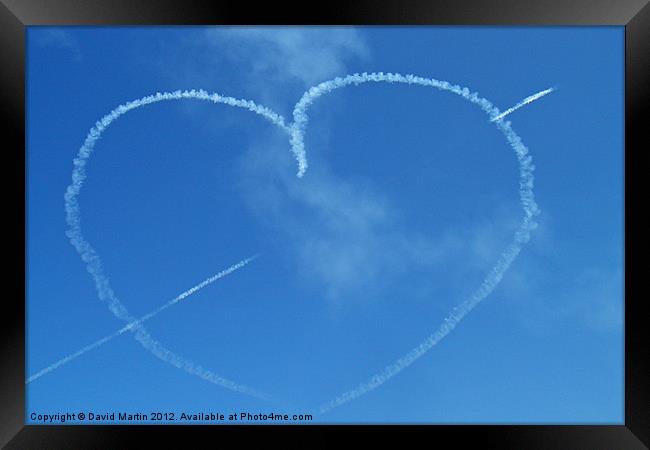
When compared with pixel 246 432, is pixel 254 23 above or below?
above

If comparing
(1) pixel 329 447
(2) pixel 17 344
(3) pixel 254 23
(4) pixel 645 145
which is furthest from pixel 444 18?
(2) pixel 17 344

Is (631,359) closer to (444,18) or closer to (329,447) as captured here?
(329,447)

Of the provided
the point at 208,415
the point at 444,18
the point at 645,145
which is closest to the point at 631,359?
the point at 645,145

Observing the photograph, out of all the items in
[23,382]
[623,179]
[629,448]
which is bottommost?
[629,448]

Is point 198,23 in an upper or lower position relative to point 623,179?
upper

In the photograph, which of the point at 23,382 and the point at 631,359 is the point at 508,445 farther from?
the point at 23,382

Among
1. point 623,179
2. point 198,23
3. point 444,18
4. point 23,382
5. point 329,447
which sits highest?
point 198,23
